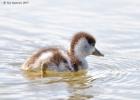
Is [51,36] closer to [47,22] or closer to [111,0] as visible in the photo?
[47,22]

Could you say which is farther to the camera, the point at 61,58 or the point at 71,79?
the point at 61,58

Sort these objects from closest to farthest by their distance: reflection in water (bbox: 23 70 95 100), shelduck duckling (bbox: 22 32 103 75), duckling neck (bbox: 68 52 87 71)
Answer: reflection in water (bbox: 23 70 95 100)
shelduck duckling (bbox: 22 32 103 75)
duckling neck (bbox: 68 52 87 71)

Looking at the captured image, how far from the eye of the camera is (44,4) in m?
9.98

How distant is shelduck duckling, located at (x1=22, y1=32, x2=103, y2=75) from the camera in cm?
754

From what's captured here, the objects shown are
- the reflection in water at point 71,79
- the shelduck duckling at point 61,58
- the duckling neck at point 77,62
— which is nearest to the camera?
the reflection in water at point 71,79

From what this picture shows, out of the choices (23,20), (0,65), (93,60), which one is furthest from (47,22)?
(0,65)

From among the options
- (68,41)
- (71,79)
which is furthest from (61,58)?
(68,41)

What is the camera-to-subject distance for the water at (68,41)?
6797 mm

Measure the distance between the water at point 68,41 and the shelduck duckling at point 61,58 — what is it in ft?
0.31

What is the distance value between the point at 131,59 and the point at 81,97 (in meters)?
1.66

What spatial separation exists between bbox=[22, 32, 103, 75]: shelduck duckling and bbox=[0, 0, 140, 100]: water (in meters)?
0.09

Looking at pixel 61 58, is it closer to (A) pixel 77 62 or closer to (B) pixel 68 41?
(A) pixel 77 62

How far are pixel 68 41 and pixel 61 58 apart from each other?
3.83ft

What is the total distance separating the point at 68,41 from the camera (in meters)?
8.75
